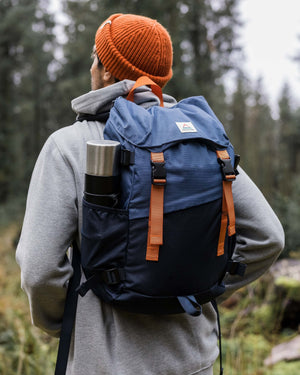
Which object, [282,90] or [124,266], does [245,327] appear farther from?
[282,90]

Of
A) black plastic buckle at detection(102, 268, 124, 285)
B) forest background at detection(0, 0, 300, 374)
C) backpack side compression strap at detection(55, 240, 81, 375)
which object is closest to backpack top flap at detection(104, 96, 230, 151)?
black plastic buckle at detection(102, 268, 124, 285)

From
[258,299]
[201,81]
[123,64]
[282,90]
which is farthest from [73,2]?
[282,90]

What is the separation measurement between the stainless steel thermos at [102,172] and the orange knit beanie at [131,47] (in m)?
0.52

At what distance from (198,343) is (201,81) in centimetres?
1389

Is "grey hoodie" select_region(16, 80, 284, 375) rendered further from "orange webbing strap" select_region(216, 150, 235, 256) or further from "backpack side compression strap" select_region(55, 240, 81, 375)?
"orange webbing strap" select_region(216, 150, 235, 256)

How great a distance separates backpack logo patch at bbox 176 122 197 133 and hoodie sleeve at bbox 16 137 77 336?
0.45 m

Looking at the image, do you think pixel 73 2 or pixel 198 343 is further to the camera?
pixel 73 2

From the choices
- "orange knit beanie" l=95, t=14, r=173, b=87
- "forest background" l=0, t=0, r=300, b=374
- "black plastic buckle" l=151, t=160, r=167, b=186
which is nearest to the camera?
"black plastic buckle" l=151, t=160, r=167, b=186

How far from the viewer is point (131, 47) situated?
1.75 meters

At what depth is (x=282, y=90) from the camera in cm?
4553

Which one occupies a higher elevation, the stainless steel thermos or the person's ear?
the person's ear

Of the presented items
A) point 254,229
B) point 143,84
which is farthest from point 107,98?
point 254,229

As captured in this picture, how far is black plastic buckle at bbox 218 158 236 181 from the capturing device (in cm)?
147

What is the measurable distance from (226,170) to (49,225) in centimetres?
69
